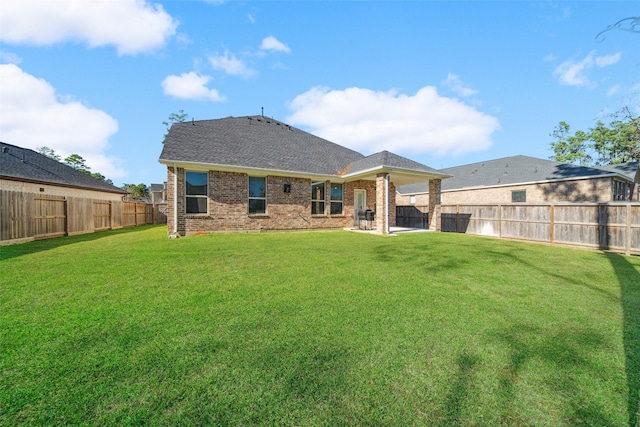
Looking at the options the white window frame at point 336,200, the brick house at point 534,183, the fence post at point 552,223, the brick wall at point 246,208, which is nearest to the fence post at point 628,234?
the fence post at point 552,223

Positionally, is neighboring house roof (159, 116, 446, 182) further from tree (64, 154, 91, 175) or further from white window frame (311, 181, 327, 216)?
tree (64, 154, 91, 175)

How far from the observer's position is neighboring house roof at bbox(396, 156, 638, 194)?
1608 cm

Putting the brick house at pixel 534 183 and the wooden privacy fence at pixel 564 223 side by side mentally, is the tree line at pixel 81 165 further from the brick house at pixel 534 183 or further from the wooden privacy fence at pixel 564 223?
the wooden privacy fence at pixel 564 223

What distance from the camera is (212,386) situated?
1891mm

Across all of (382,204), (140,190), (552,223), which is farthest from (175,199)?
(140,190)

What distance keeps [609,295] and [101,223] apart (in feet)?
65.4

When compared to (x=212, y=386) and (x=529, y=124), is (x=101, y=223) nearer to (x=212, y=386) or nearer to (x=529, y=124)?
(x=212, y=386)

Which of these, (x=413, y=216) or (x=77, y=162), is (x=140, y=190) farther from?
(x=413, y=216)

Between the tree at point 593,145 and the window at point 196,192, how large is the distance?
3298 cm

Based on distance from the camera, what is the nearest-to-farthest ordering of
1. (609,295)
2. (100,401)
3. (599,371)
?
(100,401)
(599,371)
(609,295)

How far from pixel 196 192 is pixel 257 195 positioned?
2657mm

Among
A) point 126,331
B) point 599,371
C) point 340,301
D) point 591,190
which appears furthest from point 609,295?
point 591,190

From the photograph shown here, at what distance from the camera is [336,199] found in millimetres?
14133

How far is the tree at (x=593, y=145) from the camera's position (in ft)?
80.9
